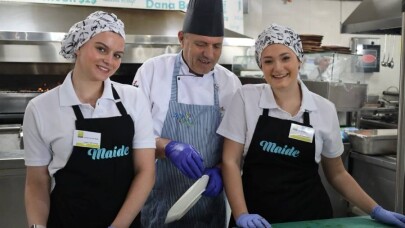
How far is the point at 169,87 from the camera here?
5.67 feet

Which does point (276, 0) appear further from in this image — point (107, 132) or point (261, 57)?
point (107, 132)

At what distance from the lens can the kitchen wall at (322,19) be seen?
5.18 meters

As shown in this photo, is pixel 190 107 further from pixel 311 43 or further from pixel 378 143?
pixel 311 43

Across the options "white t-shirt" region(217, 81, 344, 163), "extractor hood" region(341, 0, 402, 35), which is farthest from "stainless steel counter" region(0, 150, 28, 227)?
"extractor hood" region(341, 0, 402, 35)

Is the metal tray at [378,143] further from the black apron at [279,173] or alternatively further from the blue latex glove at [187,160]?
the blue latex glove at [187,160]

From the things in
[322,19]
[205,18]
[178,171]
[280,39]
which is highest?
[322,19]

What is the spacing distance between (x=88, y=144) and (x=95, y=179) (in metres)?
0.12

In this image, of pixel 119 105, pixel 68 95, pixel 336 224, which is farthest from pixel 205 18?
pixel 336 224

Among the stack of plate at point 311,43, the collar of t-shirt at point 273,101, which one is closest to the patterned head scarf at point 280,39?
the collar of t-shirt at point 273,101

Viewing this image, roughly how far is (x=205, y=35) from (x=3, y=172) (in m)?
1.11

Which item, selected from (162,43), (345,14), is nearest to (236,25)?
(162,43)

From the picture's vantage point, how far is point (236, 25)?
3506 millimetres

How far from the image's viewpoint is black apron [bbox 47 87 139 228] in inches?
49.3

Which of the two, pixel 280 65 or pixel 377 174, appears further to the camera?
pixel 377 174
